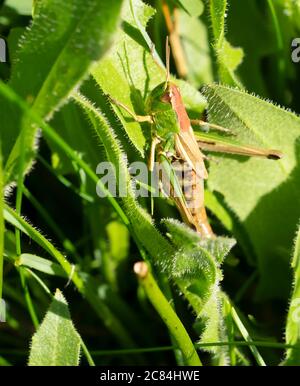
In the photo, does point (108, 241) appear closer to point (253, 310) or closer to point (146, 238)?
point (146, 238)

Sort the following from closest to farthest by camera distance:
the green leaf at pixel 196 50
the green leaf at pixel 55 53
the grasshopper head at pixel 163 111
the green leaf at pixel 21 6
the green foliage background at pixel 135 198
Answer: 1. the green leaf at pixel 55 53
2. the green foliage background at pixel 135 198
3. the grasshopper head at pixel 163 111
4. the green leaf at pixel 21 6
5. the green leaf at pixel 196 50

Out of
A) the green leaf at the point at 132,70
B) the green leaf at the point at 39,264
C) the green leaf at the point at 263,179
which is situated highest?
the green leaf at the point at 132,70

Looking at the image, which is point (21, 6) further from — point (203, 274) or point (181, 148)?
point (203, 274)

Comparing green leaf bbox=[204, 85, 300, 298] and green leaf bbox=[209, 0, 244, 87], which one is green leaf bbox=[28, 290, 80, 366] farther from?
green leaf bbox=[209, 0, 244, 87]

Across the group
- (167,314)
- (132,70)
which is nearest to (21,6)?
(132,70)

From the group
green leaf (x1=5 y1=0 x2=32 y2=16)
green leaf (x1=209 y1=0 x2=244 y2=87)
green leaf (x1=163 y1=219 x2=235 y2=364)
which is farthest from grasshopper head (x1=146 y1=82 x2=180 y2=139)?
green leaf (x1=5 y1=0 x2=32 y2=16)

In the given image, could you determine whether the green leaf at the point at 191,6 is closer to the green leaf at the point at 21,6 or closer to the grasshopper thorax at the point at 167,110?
the grasshopper thorax at the point at 167,110

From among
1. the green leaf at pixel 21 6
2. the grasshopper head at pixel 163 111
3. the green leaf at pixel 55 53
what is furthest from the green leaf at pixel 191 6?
the green leaf at pixel 55 53
